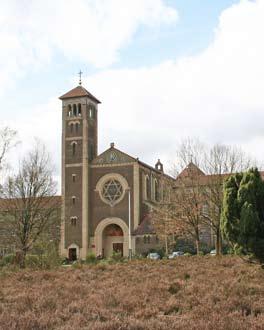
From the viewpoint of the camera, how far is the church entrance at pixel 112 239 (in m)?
72.3

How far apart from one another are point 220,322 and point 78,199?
6344 centimetres

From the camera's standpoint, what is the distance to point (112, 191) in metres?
72.8

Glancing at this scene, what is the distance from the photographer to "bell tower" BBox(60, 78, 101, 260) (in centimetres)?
7144

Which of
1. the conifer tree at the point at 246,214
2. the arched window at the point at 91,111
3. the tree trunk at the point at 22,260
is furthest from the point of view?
the arched window at the point at 91,111

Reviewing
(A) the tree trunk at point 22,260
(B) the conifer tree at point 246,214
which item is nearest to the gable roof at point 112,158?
(A) the tree trunk at point 22,260

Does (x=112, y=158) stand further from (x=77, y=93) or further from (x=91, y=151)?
(x=77, y=93)

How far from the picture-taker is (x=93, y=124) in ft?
254

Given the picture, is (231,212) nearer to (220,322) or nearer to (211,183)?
(220,322)

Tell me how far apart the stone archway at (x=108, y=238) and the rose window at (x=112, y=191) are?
104 inches

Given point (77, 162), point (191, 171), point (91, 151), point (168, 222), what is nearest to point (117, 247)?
point (77, 162)

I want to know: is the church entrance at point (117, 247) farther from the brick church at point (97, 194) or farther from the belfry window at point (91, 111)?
the belfry window at point (91, 111)

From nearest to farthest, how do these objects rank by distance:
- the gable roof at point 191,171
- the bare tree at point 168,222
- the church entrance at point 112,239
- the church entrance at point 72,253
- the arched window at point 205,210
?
1. the arched window at point 205,210
2. the bare tree at point 168,222
3. the gable roof at point 191,171
4. the church entrance at point 72,253
5. the church entrance at point 112,239

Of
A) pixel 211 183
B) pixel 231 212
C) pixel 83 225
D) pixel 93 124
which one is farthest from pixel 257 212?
pixel 93 124

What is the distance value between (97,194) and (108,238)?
5943 millimetres
